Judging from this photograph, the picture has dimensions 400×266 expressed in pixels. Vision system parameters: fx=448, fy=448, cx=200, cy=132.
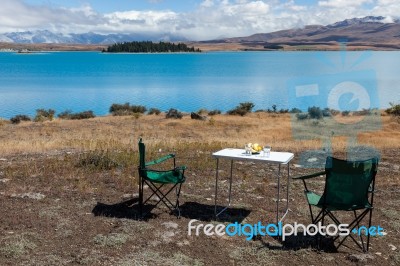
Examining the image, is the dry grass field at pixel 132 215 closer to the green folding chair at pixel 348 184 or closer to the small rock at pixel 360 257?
the small rock at pixel 360 257

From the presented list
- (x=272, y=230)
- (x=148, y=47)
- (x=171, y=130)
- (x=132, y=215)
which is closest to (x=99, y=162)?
(x=132, y=215)

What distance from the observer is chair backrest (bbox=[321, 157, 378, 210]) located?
5.07m

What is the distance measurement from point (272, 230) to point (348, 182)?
127cm

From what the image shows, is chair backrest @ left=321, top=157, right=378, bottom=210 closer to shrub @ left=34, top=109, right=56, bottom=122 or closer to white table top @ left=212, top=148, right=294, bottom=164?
white table top @ left=212, top=148, right=294, bottom=164

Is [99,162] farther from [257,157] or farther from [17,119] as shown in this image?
[17,119]

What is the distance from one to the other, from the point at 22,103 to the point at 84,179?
39833mm

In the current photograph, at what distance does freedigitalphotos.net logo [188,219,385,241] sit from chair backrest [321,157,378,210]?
0.52 meters

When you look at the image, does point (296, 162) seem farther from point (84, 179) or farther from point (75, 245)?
point (75, 245)

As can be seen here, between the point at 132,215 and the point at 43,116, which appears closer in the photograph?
the point at 132,215

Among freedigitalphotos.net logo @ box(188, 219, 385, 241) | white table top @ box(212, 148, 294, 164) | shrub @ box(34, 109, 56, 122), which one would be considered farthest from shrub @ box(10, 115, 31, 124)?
freedigitalphotos.net logo @ box(188, 219, 385, 241)

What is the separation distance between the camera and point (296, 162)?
10180 mm

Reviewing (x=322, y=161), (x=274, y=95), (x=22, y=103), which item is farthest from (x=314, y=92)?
(x=322, y=161)

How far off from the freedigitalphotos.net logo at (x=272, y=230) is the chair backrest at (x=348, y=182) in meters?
0.52

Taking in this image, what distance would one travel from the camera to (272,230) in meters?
5.88
